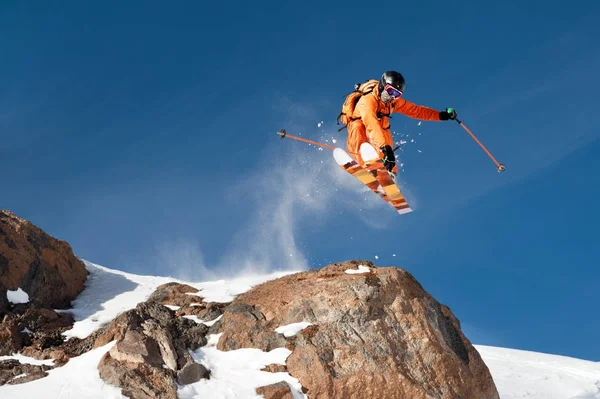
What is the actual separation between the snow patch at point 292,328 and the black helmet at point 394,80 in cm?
633

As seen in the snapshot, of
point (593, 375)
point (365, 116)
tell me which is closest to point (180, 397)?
point (365, 116)

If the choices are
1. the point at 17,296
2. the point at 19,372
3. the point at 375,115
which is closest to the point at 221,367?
the point at 19,372

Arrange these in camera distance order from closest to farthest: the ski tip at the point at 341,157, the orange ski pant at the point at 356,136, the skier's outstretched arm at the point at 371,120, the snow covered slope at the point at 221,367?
the snow covered slope at the point at 221,367
the skier's outstretched arm at the point at 371,120
the orange ski pant at the point at 356,136
the ski tip at the point at 341,157

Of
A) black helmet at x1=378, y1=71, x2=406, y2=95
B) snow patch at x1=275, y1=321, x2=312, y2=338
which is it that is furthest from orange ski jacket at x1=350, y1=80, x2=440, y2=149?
snow patch at x1=275, y1=321, x2=312, y2=338

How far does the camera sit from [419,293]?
14055 millimetres

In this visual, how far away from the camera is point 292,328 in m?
12.4

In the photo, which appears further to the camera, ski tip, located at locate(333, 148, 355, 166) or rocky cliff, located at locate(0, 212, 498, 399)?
ski tip, located at locate(333, 148, 355, 166)

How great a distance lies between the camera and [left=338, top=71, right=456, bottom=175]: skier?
13.2 meters

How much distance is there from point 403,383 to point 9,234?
14.9m

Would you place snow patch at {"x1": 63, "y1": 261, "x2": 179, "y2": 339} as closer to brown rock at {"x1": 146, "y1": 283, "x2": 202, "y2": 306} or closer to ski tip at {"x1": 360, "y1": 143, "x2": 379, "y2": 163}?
brown rock at {"x1": 146, "y1": 283, "x2": 202, "y2": 306}

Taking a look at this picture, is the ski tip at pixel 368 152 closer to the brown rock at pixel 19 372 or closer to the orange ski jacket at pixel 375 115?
the orange ski jacket at pixel 375 115

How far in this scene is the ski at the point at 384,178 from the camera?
14328mm

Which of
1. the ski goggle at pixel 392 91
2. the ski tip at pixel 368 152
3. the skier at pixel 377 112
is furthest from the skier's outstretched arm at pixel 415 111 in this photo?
the ski tip at pixel 368 152

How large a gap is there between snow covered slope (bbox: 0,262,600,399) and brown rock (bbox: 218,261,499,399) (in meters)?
0.42
